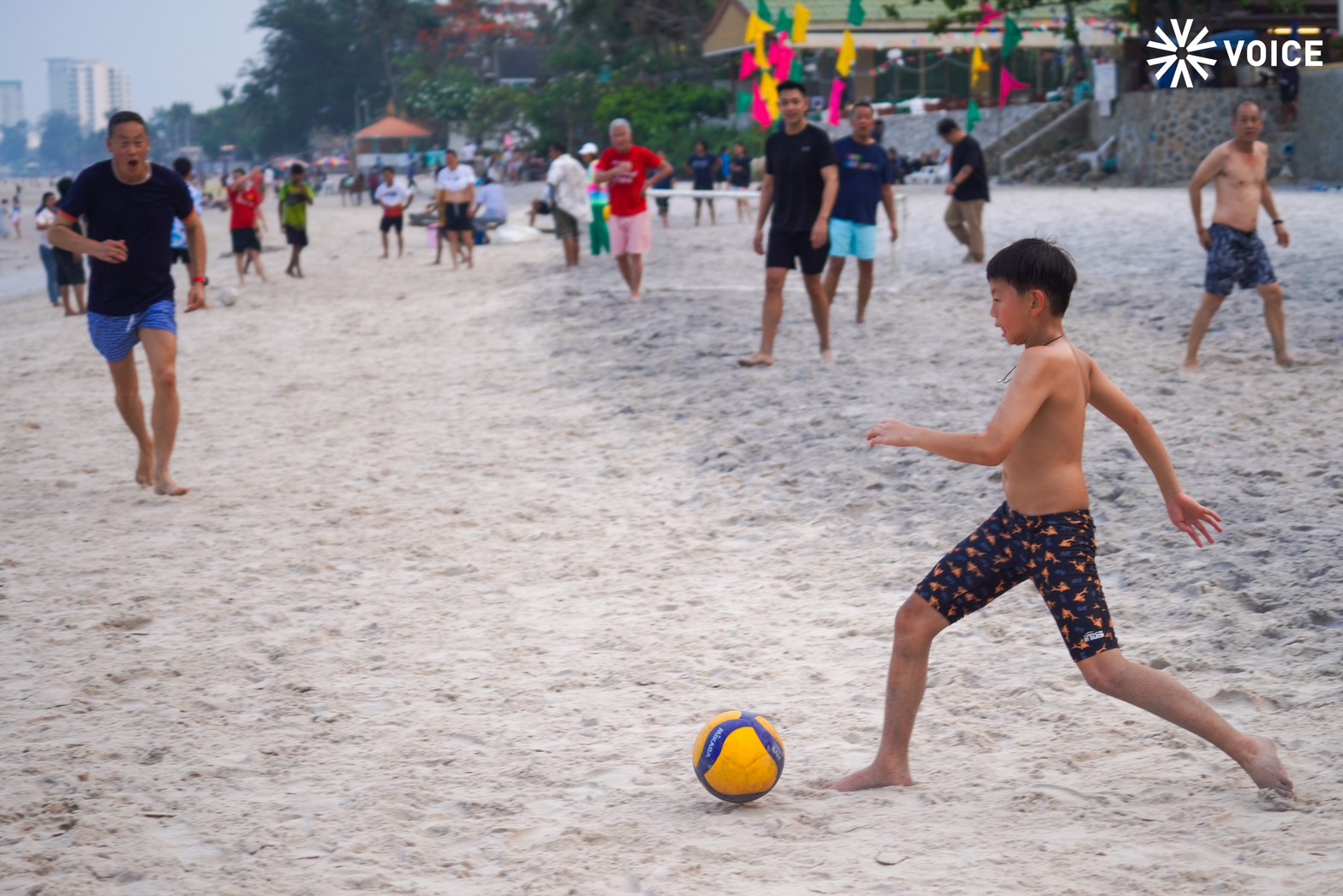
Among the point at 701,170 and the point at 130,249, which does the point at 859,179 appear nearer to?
the point at 130,249

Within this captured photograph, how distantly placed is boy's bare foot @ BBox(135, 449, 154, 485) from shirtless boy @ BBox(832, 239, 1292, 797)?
5.65 meters

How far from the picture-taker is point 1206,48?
1057 inches

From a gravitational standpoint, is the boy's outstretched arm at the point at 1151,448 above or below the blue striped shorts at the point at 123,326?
below

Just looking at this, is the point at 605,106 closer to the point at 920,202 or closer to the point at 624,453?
the point at 920,202

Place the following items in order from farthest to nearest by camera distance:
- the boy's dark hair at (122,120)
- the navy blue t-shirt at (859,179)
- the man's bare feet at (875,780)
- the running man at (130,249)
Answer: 1. the navy blue t-shirt at (859,179)
2. the running man at (130,249)
3. the boy's dark hair at (122,120)
4. the man's bare feet at (875,780)

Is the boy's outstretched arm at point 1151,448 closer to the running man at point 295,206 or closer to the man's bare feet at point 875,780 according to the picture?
the man's bare feet at point 875,780

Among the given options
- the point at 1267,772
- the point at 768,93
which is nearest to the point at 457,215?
the point at 768,93

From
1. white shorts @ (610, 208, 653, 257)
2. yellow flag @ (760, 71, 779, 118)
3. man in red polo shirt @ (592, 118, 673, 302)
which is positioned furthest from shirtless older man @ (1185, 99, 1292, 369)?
yellow flag @ (760, 71, 779, 118)

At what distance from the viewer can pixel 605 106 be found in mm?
49469

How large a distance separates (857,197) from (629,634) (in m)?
6.46

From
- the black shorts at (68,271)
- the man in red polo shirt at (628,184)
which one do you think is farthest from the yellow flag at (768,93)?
the black shorts at (68,271)

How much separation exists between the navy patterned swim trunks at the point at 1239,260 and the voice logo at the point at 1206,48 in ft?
63.3

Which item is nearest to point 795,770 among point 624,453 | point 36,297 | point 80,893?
point 80,893

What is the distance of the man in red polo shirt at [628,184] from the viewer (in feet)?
45.2
